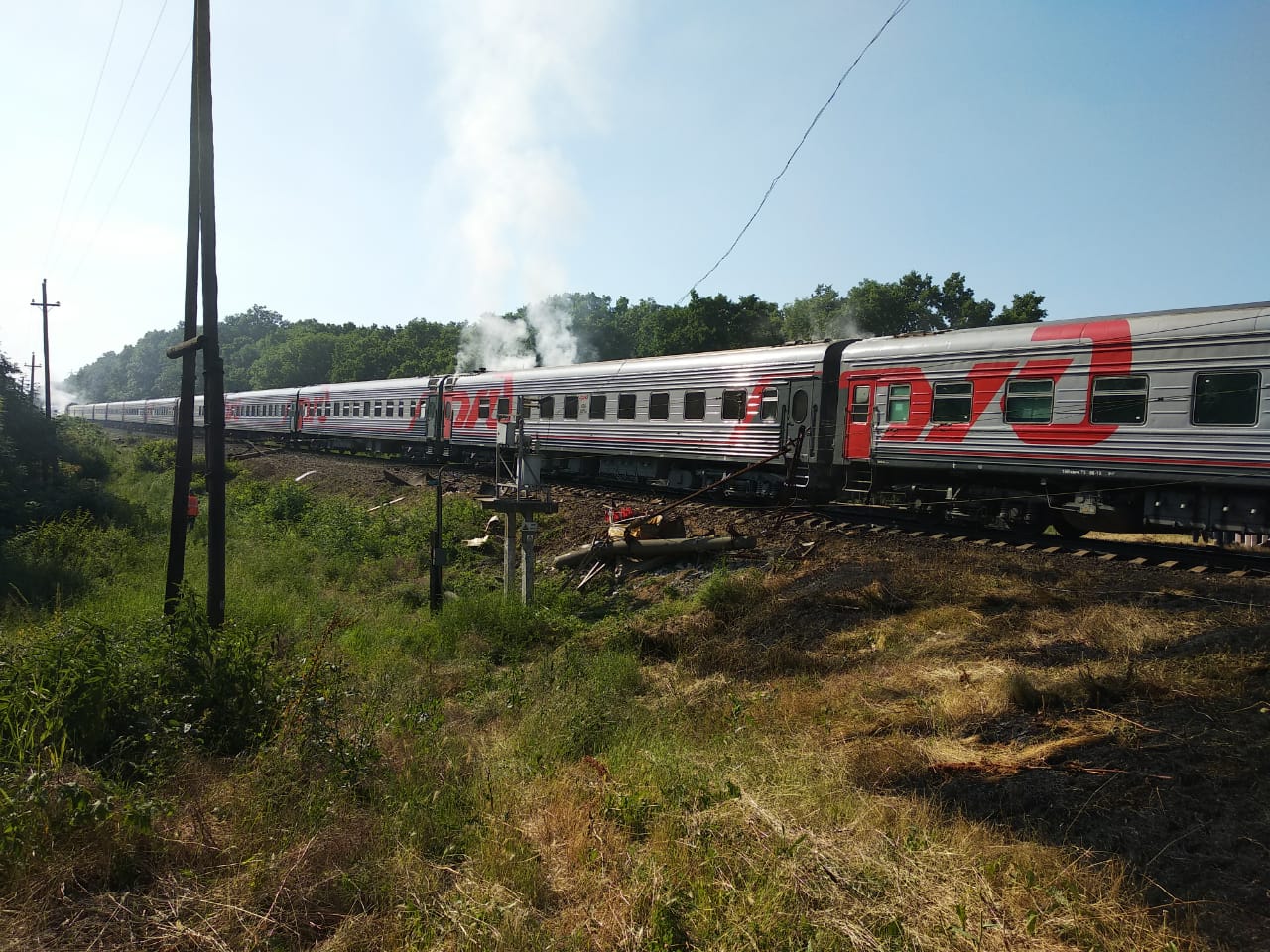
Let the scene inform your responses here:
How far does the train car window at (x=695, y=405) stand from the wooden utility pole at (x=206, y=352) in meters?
9.31

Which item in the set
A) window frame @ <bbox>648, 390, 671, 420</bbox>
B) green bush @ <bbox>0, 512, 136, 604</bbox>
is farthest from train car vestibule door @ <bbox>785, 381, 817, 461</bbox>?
green bush @ <bbox>0, 512, 136, 604</bbox>

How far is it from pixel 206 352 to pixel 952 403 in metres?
10.4

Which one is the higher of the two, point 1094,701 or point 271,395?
point 271,395

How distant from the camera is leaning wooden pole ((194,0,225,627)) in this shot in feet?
29.7

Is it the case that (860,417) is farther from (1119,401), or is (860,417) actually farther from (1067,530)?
(1119,401)

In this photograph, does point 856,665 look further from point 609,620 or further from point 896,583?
point 609,620

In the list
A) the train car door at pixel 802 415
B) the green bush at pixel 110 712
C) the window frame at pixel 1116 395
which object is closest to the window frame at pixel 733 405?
the train car door at pixel 802 415

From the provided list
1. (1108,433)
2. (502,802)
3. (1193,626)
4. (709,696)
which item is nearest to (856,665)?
(709,696)

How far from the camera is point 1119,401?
34.8 ft

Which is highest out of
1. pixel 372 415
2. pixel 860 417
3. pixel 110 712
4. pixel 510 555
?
pixel 860 417

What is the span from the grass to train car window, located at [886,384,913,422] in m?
4.32

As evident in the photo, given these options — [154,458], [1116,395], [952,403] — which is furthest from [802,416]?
[154,458]

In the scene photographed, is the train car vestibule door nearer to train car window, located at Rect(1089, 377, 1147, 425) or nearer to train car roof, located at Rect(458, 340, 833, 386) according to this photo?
train car roof, located at Rect(458, 340, 833, 386)

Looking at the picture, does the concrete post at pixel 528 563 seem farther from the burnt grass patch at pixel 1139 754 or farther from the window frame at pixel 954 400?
the window frame at pixel 954 400
